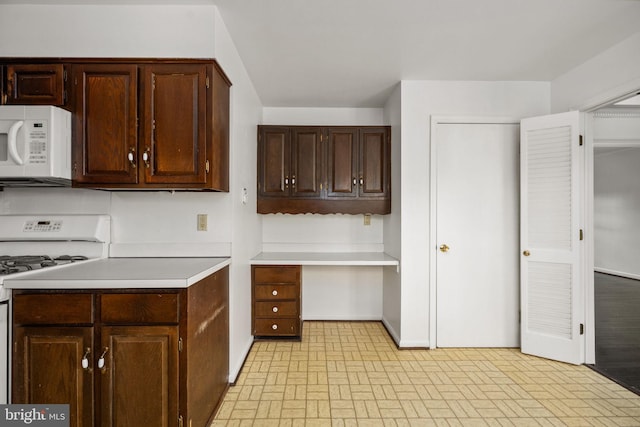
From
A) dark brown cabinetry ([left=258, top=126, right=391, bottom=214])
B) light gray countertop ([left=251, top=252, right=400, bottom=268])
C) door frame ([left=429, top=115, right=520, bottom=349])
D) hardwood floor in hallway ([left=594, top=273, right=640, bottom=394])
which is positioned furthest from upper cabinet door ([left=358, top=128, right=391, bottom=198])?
hardwood floor in hallway ([left=594, top=273, right=640, bottom=394])

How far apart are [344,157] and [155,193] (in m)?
1.96

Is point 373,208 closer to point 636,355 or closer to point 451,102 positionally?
point 451,102

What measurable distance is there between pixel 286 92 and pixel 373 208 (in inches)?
62.2

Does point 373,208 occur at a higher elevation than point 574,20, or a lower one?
lower

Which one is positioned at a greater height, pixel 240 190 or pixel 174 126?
pixel 174 126

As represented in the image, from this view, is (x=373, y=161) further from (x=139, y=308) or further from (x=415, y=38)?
(x=139, y=308)

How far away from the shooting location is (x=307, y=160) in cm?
353

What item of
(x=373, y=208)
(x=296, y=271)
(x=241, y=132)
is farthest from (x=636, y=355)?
(x=241, y=132)

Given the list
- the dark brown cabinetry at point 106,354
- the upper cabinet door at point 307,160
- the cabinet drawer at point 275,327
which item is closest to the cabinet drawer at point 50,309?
the dark brown cabinetry at point 106,354

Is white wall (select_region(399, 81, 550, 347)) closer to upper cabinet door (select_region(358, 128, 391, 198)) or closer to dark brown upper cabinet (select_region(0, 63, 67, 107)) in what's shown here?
upper cabinet door (select_region(358, 128, 391, 198))

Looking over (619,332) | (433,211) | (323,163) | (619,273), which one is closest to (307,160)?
(323,163)

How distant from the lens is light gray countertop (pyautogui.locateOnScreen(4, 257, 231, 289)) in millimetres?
1535

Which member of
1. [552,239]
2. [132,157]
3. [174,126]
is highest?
[174,126]

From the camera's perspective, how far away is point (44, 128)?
1.84m
